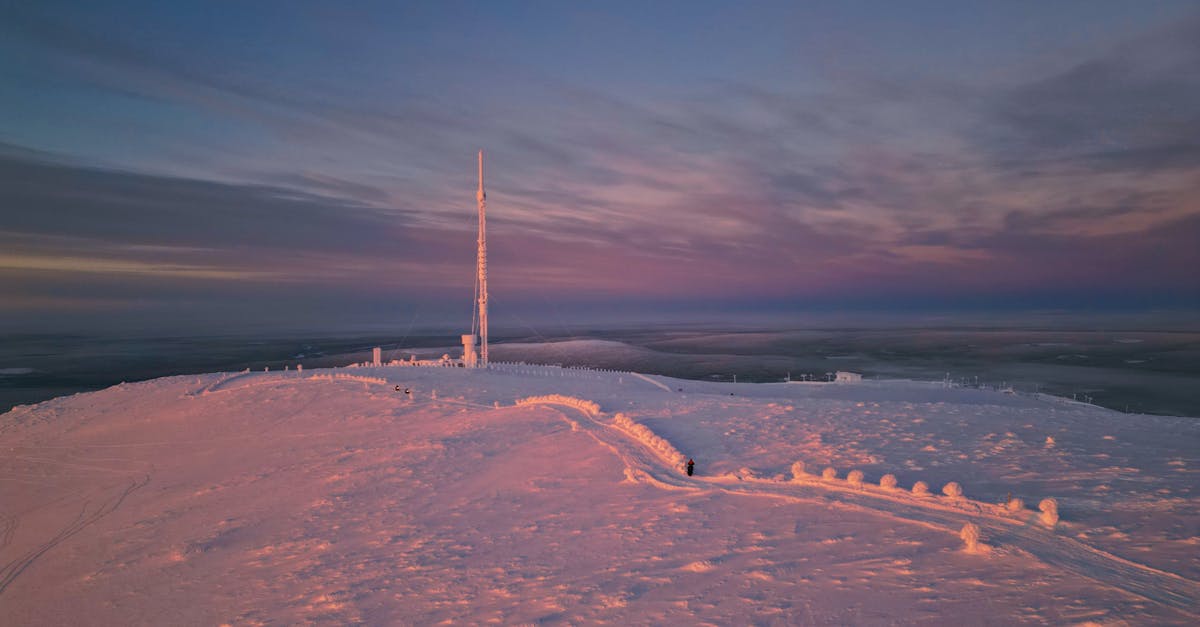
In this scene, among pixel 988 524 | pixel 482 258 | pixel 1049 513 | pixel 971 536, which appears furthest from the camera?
pixel 482 258

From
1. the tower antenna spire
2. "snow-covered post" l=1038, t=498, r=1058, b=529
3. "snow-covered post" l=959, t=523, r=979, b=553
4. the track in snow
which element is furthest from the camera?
the tower antenna spire

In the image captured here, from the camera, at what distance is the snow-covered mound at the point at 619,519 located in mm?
9328

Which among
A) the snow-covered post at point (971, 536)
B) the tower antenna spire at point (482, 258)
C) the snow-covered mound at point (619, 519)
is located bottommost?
the snow-covered mound at point (619, 519)

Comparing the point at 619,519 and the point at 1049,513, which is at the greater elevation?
the point at 1049,513

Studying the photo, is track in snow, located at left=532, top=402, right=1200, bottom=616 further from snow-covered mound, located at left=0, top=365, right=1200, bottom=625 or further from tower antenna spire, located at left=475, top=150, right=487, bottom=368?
tower antenna spire, located at left=475, top=150, right=487, bottom=368

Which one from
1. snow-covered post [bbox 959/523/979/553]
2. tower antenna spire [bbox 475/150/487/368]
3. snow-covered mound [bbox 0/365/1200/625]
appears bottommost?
snow-covered mound [bbox 0/365/1200/625]

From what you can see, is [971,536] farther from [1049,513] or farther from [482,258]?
[482,258]

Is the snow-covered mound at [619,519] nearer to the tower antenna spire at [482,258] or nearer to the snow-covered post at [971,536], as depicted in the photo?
the snow-covered post at [971,536]

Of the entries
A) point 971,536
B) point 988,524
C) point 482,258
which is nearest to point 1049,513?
point 988,524

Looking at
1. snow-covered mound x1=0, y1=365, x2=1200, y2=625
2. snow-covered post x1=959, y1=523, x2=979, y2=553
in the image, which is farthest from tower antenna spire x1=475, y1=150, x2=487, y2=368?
snow-covered post x1=959, y1=523, x2=979, y2=553

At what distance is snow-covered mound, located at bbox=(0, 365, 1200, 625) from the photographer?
30.6ft

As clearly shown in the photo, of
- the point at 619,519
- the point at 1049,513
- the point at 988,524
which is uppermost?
the point at 1049,513

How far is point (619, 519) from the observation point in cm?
1344

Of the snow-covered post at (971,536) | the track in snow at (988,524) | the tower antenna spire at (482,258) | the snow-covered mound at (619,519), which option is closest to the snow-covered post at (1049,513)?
the snow-covered mound at (619,519)
